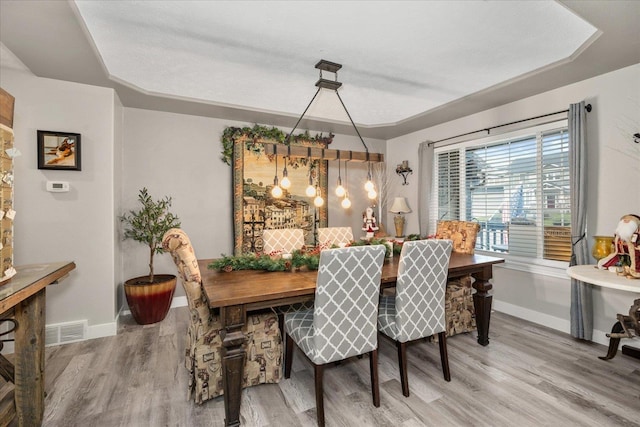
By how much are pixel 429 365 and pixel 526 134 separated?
2803 millimetres

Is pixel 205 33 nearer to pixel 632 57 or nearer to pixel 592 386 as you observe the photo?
pixel 632 57

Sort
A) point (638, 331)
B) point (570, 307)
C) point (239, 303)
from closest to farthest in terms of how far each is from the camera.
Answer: point (239, 303) < point (638, 331) < point (570, 307)

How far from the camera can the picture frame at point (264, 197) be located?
4195 mm

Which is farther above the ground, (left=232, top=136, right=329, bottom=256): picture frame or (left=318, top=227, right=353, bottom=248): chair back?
(left=232, top=136, right=329, bottom=256): picture frame

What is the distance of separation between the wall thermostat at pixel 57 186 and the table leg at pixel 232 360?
2384 millimetres

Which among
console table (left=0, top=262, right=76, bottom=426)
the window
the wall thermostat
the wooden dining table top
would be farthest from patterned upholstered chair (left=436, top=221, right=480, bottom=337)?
the wall thermostat

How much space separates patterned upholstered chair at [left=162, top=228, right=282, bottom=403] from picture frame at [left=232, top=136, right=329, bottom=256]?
2.03 m

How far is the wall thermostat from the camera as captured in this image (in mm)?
2879

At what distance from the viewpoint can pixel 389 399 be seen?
2080mm

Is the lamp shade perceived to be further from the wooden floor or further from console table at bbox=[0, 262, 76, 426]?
console table at bbox=[0, 262, 76, 426]

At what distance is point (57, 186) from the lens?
9.53 feet

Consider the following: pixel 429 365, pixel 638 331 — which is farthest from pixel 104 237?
pixel 638 331

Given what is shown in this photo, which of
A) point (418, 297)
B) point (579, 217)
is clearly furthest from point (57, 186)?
point (579, 217)

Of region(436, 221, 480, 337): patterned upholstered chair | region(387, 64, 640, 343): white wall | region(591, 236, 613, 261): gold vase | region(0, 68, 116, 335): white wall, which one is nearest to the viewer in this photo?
region(591, 236, 613, 261): gold vase
